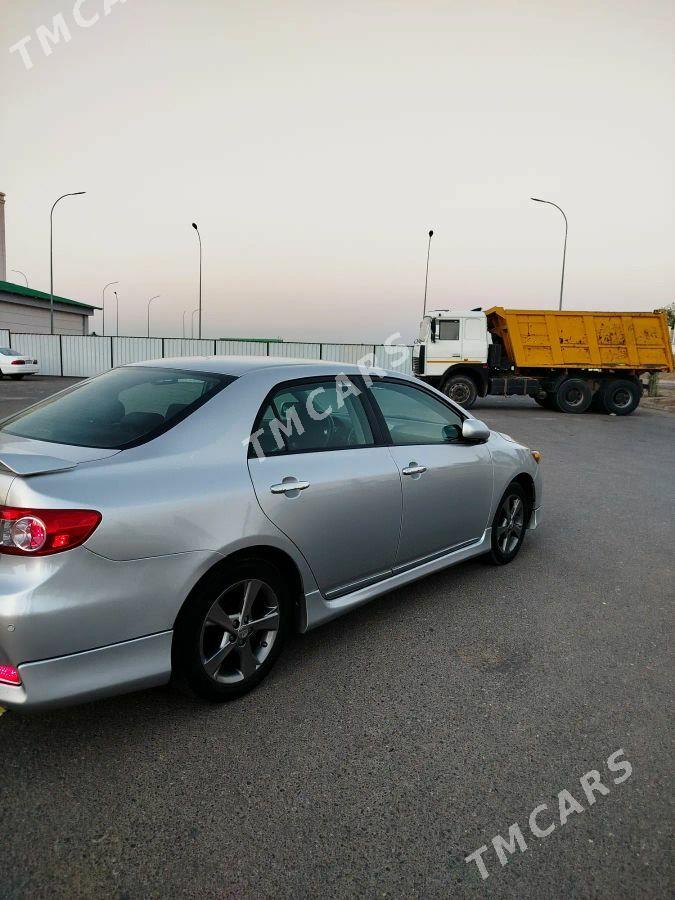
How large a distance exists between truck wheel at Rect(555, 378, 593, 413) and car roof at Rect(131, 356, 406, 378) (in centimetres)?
1657

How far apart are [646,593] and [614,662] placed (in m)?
1.21

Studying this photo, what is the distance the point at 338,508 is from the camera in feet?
9.89

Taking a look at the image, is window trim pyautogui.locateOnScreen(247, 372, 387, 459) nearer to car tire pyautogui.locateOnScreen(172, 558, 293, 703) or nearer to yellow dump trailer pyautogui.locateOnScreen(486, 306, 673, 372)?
car tire pyautogui.locateOnScreen(172, 558, 293, 703)

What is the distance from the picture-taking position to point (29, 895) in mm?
1746

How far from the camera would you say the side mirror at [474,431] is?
12.9 ft

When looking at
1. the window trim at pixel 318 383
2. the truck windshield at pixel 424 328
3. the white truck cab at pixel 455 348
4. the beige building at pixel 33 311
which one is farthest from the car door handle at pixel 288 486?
the beige building at pixel 33 311

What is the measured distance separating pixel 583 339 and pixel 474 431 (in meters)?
16.3

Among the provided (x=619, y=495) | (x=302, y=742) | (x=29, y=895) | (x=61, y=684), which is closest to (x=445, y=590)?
(x=302, y=742)

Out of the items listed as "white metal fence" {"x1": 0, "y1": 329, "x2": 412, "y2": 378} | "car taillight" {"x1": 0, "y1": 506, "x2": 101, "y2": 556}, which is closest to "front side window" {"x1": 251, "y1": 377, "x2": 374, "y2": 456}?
"car taillight" {"x1": 0, "y1": 506, "x2": 101, "y2": 556}

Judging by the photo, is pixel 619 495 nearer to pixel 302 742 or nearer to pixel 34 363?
pixel 302 742

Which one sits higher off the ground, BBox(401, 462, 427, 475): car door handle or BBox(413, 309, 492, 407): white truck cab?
BBox(413, 309, 492, 407): white truck cab

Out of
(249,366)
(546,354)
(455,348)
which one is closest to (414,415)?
(249,366)

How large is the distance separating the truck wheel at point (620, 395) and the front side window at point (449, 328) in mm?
5233

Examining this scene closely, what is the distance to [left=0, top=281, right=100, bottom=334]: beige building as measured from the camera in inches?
1572
